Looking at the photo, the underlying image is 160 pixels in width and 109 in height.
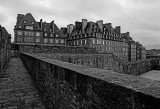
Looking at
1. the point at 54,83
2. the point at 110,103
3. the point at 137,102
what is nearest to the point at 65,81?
the point at 54,83

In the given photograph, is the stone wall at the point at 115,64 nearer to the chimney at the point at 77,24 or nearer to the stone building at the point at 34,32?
the stone building at the point at 34,32

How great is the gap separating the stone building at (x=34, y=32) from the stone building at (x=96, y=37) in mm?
5792

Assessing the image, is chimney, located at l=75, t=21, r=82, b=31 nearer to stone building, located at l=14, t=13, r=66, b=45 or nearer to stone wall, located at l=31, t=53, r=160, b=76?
stone building, located at l=14, t=13, r=66, b=45

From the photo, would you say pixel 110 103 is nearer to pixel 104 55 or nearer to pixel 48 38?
pixel 104 55

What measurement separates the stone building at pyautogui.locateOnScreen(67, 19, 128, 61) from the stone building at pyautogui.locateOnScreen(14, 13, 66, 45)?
228 inches

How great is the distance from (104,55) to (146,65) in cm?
949

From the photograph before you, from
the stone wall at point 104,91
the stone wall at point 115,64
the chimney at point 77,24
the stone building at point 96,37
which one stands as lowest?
the stone wall at point 115,64

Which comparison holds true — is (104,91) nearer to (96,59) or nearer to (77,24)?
(96,59)

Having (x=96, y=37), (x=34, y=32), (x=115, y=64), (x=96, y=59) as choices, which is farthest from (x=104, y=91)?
(x=34, y=32)

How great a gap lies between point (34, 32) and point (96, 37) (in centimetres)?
2000

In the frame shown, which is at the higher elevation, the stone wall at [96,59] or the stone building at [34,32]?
the stone building at [34,32]

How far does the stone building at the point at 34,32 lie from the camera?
40.9m

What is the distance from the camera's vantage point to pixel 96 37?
44.4 meters

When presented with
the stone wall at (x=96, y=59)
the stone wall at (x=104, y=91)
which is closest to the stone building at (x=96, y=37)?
the stone wall at (x=96, y=59)
